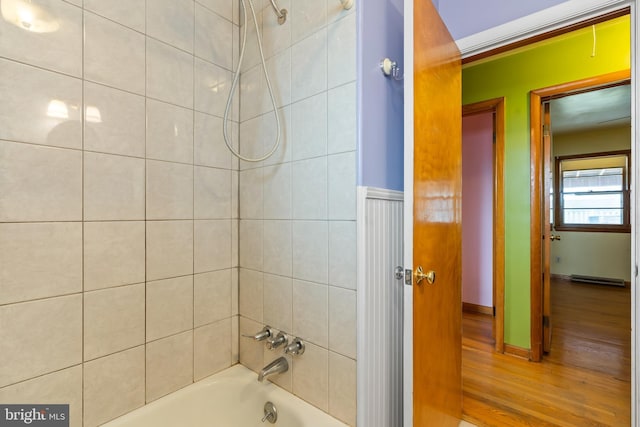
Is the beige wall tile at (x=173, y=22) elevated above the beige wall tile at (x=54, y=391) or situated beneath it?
elevated above

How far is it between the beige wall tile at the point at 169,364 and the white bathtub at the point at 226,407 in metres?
0.04

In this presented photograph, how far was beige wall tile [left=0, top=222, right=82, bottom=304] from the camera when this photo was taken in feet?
3.14

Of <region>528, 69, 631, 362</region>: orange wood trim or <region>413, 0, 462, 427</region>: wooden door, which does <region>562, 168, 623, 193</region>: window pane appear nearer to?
<region>528, 69, 631, 362</region>: orange wood trim

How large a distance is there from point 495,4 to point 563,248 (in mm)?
5217

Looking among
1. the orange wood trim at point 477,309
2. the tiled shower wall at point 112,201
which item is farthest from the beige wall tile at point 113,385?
the orange wood trim at point 477,309

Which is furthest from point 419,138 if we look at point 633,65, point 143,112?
point 143,112

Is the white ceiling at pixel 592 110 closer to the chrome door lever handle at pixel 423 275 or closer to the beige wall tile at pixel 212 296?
the chrome door lever handle at pixel 423 275

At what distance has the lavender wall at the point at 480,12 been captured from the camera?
1.34 m

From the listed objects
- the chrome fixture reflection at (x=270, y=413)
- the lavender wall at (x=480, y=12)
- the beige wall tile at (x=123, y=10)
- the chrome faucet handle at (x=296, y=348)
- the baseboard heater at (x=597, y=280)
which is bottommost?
the baseboard heater at (x=597, y=280)

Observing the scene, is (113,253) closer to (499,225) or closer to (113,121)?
(113,121)

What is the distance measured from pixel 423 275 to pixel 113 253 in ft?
3.93

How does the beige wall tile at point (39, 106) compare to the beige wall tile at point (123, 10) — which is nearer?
the beige wall tile at point (39, 106)

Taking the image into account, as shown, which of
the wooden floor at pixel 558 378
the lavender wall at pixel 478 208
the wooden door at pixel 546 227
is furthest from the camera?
the lavender wall at pixel 478 208

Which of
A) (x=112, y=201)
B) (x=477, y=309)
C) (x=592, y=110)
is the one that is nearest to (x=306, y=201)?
(x=112, y=201)
